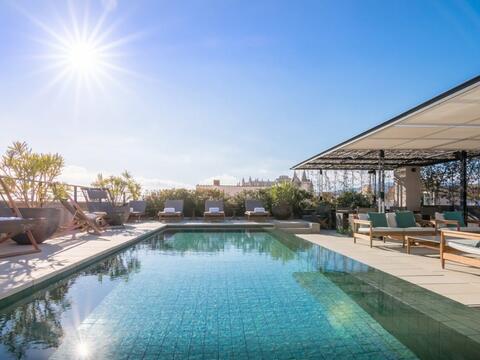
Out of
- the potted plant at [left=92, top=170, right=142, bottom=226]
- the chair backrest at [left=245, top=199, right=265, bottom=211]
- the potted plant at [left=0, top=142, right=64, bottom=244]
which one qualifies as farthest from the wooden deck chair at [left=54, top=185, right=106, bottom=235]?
the chair backrest at [left=245, top=199, right=265, bottom=211]

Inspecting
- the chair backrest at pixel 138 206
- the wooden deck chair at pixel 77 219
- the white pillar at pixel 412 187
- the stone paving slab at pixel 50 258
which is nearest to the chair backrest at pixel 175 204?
the chair backrest at pixel 138 206

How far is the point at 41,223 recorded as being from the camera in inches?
258

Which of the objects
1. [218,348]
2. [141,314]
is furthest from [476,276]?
[141,314]

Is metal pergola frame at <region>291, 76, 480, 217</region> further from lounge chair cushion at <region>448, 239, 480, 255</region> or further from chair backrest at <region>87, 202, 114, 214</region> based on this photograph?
chair backrest at <region>87, 202, 114, 214</region>

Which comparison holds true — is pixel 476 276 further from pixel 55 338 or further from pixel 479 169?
pixel 479 169

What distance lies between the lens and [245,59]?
376 inches

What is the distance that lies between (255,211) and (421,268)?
8564 mm

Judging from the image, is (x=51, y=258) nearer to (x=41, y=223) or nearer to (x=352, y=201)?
(x=41, y=223)

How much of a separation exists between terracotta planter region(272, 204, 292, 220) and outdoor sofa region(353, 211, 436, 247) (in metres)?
6.14

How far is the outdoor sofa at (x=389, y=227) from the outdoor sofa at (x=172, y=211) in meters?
7.55

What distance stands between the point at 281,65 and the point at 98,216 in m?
6.59

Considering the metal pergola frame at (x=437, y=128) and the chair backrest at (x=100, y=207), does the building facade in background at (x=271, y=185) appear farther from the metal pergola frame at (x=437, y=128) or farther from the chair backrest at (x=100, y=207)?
the chair backrest at (x=100, y=207)

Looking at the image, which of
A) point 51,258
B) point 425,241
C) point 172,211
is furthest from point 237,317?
point 172,211

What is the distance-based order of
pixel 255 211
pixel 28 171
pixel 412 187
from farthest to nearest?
1. pixel 412 187
2. pixel 255 211
3. pixel 28 171
